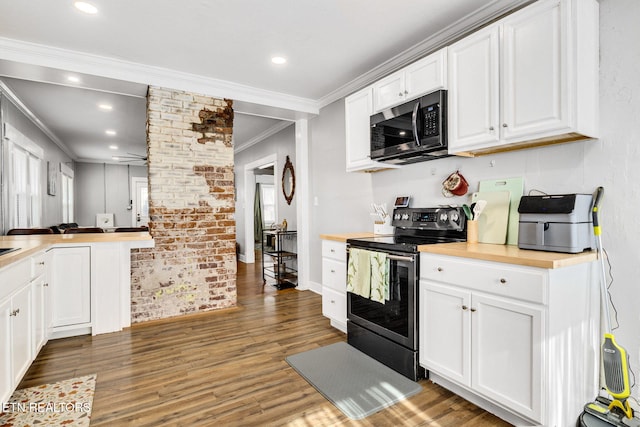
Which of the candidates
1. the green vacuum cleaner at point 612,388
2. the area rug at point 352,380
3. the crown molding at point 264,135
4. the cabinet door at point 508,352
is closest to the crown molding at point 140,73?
the crown molding at point 264,135

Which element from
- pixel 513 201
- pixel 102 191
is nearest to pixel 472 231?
pixel 513 201

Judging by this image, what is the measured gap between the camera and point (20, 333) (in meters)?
2.01

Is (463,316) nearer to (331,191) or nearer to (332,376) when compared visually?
(332,376)

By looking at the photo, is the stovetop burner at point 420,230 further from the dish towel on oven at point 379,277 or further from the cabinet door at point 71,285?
the cabinet door at point 71,285

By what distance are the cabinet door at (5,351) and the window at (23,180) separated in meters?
3.12

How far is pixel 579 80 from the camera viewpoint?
1757mm

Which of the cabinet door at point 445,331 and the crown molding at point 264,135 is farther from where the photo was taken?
the crown molding at point 264,135

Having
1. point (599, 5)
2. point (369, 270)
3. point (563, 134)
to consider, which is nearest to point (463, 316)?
point (369, 270)

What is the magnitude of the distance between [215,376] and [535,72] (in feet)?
9.08

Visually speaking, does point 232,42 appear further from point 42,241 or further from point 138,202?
point 138,202

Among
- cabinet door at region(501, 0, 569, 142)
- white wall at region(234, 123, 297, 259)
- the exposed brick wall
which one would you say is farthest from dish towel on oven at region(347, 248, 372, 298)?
white wall at region(234, 123, 297, 259)

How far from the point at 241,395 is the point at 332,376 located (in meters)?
0.62

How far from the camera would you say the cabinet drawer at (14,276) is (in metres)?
1.74

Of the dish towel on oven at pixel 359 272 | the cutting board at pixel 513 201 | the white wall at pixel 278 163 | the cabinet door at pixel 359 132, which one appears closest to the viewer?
the cutting board at pixel 513 201
